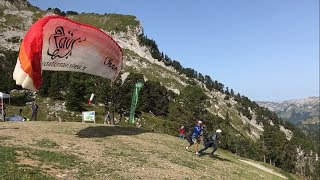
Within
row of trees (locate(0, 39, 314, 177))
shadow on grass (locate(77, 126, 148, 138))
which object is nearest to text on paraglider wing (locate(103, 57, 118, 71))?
shadow on grass (locate(77, 126, 148, 138))

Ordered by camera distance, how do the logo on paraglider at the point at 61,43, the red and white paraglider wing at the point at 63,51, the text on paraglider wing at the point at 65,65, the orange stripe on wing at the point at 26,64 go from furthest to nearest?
the text on paraglider wing at the point at 65,65
the logo on paraglider at the point at 61,43
the red and white paraglider wing at the point at 63,51
the orange stripe on wing at the point at 26,64

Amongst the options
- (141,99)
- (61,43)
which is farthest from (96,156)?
(141,99)

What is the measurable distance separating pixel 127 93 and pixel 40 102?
28951 mm

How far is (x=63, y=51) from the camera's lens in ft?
107

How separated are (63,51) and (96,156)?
371 inches

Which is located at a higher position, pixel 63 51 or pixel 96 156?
pixel 63 51

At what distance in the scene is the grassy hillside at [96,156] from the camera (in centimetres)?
2412

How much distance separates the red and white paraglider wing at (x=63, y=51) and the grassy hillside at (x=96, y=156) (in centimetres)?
522

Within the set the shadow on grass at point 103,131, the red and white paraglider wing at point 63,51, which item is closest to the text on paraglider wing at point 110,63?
the red and white paraglider wing at point 63,51

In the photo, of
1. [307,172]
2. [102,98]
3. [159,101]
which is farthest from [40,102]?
[307,172]

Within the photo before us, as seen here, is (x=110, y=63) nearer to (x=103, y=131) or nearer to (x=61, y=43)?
(x=61, y=43)

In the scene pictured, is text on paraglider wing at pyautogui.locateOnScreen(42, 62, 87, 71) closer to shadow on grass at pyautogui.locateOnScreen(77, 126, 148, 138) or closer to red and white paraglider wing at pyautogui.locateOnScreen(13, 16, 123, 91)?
red and white paraglider wing at pyautogui.locateOnScreen(13, 16, 123, 91)

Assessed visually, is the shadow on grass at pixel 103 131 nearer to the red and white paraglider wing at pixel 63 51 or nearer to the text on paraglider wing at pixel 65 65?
the red and white paraglider wing at pixel 63 51

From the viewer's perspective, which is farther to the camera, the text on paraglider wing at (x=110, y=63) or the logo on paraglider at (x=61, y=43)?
the text on paraglider wing at (x=110, y=63)
